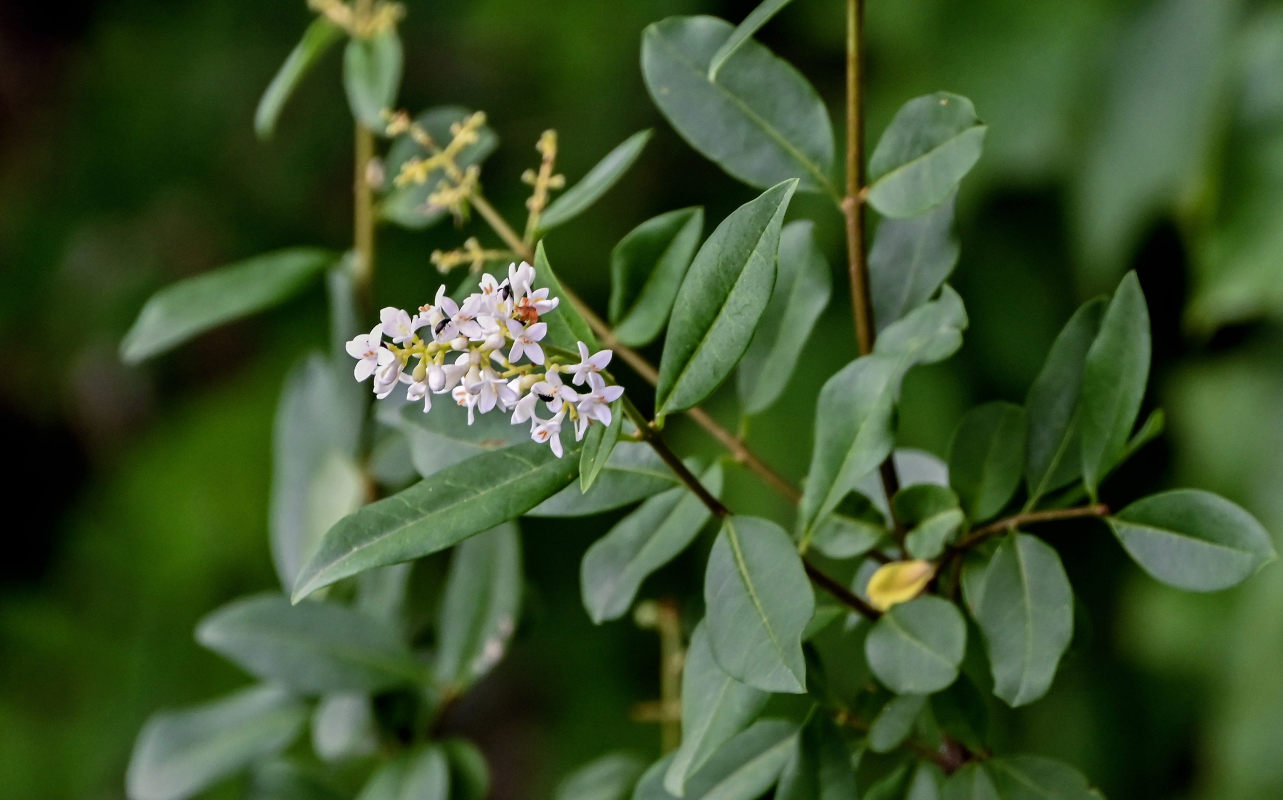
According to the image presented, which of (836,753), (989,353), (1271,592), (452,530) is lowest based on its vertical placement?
(1271,592)

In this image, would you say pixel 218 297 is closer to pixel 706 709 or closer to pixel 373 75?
pixel 373 75

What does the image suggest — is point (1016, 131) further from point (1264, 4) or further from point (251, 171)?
point (251, 171)

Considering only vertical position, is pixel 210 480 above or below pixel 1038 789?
below

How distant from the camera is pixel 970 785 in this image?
19.7 inches

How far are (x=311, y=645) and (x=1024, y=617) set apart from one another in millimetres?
400

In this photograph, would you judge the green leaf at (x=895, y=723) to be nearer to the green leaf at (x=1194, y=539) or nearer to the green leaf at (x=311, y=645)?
the green leaf at (x=1194, y=539)

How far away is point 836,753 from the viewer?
497 mm

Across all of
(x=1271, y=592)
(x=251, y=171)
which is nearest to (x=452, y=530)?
(x=1271, y=592)

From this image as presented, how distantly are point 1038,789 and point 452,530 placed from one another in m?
0.28

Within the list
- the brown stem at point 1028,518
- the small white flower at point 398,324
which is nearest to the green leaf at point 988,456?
the brown stem at point 1028,518

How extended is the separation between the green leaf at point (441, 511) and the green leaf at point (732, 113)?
0.18 m

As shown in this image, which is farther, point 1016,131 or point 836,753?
point 1016,131

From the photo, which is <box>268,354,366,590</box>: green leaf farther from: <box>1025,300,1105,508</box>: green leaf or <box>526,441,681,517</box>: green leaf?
<box>1025,300,1105,508</box>: green leaf

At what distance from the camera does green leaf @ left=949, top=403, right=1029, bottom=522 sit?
513 mm
